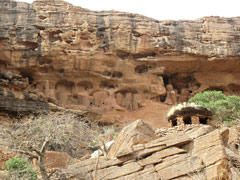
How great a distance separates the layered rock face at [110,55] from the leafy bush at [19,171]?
46.5ft

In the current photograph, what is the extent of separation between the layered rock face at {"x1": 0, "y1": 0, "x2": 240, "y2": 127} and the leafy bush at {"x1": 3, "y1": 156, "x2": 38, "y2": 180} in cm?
1419

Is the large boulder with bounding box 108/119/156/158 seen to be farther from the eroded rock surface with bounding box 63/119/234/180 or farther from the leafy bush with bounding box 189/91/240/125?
the leafy bush with bounding box 189/91/240/125

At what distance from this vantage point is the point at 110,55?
3012 centimetres

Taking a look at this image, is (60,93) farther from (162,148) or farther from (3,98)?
(162,148)

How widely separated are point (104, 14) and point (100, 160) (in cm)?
1940

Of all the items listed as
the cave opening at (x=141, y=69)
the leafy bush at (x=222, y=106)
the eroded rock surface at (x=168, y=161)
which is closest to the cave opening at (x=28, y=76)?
the cave opening at (x=141, y=69)

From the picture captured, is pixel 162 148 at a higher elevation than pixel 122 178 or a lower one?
higher

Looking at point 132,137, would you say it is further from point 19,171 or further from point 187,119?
point 187,119

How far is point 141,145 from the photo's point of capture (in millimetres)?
12461

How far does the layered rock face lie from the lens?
2881 centimetres

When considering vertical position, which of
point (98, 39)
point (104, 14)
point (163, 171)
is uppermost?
point (104, 14)

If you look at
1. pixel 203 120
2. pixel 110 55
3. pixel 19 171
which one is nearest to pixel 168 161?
pixel 19 171

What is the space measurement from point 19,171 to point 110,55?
745 inches

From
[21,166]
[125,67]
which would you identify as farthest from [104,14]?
[21,166]
